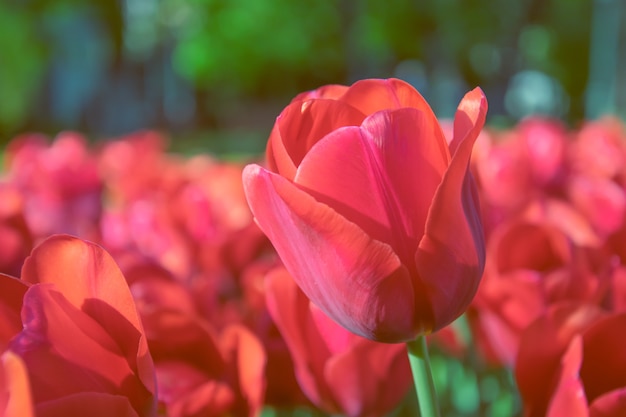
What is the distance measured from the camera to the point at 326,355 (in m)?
0.63

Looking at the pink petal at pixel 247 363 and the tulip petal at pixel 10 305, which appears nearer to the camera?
the tulip petal at pixel 10 305

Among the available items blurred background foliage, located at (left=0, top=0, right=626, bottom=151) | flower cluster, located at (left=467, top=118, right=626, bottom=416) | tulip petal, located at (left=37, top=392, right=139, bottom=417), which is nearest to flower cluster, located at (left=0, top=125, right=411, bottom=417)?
tulip petal, located at (left=37, top=392, right=139, bottom=417)

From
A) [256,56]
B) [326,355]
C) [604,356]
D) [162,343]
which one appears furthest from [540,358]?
[256,56]

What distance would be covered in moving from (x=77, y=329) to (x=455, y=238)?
8.2 inches

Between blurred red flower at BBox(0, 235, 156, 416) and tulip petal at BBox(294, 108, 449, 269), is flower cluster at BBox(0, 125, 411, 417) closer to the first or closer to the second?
blurred red flower at BBox(0, 235, 156, 416)

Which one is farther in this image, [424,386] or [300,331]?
[300,331]

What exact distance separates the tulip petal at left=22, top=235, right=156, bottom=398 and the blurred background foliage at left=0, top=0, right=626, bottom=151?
54.6 ft

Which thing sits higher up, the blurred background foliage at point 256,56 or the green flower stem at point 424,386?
the green flower stem at point 424,386

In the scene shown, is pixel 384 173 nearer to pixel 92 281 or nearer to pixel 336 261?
pixel 336 261

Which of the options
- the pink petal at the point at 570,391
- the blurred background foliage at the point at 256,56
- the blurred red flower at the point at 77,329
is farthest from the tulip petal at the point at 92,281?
the blurred background foliage at the point at 256,56

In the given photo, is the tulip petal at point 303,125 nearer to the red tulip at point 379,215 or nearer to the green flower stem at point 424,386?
the red tulip at point 379,215

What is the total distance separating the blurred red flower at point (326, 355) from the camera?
0.61 m

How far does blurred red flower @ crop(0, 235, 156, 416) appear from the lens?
46 centimetres

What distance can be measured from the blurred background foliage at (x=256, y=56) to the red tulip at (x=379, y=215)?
16.6 metres
